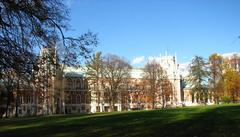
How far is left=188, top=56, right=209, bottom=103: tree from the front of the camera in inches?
4188

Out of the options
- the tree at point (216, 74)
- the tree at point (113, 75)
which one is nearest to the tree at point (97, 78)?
the tree at point (113, 75)

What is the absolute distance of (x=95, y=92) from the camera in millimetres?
102125

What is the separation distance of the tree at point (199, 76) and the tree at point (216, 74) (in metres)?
2.29

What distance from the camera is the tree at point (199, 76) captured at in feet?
349

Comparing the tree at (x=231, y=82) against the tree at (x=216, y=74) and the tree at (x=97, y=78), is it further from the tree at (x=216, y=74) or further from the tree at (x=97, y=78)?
the tree at (x=97, y=78)

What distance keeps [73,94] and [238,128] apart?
117 metres

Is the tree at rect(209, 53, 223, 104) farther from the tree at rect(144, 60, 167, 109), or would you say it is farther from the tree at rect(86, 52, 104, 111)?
the tree at rect(86, 52, 104, 111)

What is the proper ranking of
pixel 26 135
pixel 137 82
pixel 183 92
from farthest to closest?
pixel 183 92, pixel 137 82, pixel 26 135

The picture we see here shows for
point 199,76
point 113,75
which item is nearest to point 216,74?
point 199,76

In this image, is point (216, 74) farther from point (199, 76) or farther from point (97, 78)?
point (97, 78)

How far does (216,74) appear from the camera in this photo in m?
102

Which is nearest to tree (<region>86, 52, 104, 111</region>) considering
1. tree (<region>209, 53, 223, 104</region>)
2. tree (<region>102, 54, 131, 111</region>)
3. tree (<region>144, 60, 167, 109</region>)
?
tree (<region>102, 54, 131, 111</region>)

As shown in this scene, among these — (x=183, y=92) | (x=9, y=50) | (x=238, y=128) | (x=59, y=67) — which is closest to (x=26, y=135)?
(x=59, y=67)

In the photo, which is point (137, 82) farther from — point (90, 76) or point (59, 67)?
point (59, 67)
